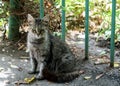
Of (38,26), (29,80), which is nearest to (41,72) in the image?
(29,80)

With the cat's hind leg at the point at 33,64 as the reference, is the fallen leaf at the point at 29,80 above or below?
below

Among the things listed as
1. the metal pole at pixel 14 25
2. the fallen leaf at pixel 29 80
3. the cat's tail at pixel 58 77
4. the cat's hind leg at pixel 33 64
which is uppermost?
the metal pole at pixel 14 25

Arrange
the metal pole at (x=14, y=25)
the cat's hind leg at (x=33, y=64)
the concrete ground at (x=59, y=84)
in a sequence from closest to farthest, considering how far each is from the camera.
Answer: the concrete ground at (x=59, y=84), the cat's hind leg at (x=33, y=64), the metal pole at (x=14, y=25)

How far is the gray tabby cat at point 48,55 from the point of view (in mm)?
4543

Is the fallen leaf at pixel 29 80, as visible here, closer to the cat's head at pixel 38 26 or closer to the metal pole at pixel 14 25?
the cat's head at pixel 38 26

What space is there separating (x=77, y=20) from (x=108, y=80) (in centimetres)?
256

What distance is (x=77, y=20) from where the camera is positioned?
269 inches

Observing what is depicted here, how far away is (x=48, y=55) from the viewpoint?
4.69 metres

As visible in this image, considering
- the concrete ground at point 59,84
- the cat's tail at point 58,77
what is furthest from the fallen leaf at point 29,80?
the cat's tail at point 58,77

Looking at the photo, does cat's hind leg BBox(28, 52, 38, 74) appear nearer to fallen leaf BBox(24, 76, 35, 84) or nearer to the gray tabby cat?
the gray tabby cat

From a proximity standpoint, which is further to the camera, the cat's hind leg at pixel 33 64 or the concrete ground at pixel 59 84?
the cat's hind leg at pixel 33 64

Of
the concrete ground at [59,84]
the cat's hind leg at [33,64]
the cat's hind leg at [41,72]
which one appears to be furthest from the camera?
the cat's hind leg at [33,64]

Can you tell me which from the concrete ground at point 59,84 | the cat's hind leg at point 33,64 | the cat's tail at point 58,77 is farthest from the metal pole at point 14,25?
the cat's tail at point 58,77

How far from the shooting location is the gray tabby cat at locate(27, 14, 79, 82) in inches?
179
